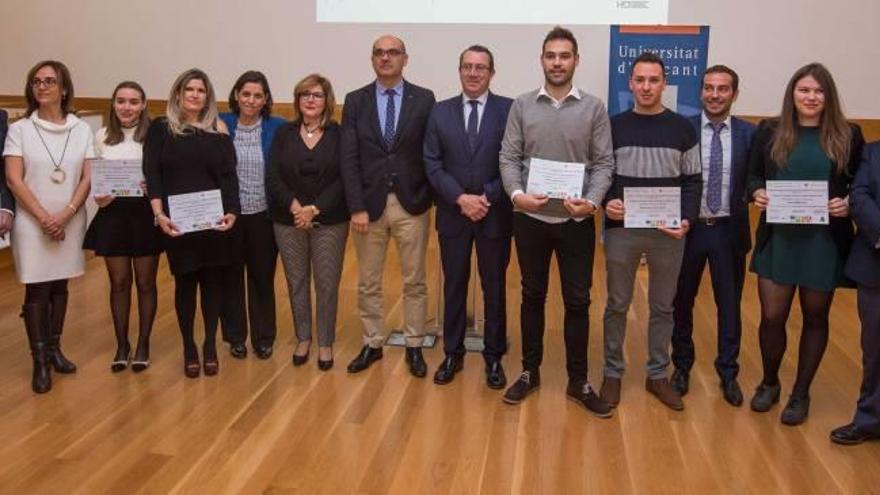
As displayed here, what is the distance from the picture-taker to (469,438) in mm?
3178

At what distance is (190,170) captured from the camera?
11.8 feet

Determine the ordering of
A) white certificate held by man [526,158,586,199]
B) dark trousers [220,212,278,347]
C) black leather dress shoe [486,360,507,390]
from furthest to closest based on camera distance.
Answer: dark trousers [220,212,278,347] → black leather dress shoe [486,360,507,390] → white certificate held by man [526,158,586,199]

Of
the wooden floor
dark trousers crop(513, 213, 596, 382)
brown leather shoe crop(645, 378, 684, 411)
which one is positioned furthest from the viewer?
brown leather shoe crop(645, 378, 684, 411)

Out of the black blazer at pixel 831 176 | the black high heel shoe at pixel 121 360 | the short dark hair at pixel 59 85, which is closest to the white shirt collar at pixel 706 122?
the black blazer at pixel 831 176

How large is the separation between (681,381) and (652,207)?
96 centimetres

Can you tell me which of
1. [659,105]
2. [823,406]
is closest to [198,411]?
[659,105]

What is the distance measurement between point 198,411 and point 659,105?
243cm

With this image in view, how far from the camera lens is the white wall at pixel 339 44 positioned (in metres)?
6.34

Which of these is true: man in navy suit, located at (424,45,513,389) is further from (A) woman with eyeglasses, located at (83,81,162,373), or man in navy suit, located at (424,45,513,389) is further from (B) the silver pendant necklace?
(B) the silver pendant necklace

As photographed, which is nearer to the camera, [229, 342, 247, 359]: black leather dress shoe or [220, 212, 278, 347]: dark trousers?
[220, 212, 278, 347]: dark trousers

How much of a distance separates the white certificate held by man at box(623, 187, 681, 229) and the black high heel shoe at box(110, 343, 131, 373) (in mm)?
2602

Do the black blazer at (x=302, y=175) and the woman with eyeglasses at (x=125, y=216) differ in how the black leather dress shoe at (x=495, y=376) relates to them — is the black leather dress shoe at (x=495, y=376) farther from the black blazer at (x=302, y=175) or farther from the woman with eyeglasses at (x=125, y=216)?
the woman with eyeglasses at (x=125, y=216)

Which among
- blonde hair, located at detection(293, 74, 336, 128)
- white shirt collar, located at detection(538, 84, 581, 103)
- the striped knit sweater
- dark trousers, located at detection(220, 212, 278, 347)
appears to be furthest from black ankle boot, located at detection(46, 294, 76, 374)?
the striped knit sweater

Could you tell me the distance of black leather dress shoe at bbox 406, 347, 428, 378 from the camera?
3873 millimetres
